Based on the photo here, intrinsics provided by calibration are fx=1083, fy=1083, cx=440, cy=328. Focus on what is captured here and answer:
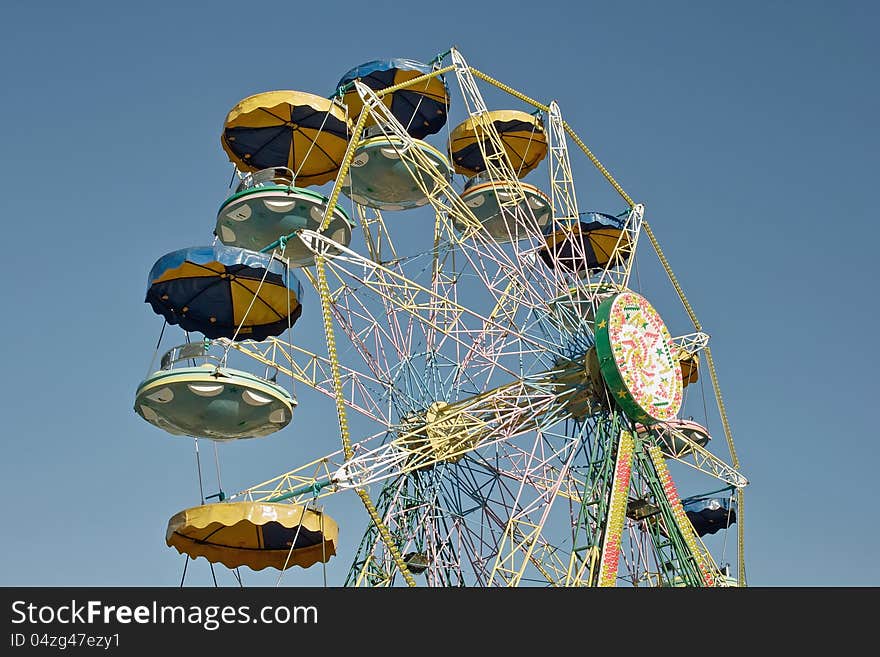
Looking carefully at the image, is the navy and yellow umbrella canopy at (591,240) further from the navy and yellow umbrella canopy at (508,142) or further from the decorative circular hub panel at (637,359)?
the decorative circular hub panel at (637,359)

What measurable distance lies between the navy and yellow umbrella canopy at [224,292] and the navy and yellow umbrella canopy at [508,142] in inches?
267

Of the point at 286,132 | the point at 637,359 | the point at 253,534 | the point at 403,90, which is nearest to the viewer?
the point at 253,534

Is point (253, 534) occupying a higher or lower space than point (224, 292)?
lower

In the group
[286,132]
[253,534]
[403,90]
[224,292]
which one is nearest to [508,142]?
[403,90]

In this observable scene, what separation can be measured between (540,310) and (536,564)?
5.10 m

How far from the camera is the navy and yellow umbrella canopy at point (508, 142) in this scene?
26.8m

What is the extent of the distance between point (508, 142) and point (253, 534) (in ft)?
40.4

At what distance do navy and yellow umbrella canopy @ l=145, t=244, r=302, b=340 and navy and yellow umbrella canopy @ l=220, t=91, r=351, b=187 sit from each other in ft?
12.2

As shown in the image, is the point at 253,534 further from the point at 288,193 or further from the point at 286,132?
the point at 286,132

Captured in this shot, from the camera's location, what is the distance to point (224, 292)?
21.3 meters

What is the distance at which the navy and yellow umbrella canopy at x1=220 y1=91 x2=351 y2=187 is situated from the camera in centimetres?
→ 2320

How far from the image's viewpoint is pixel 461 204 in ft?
74.0

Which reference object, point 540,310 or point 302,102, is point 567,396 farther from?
point 302,102
